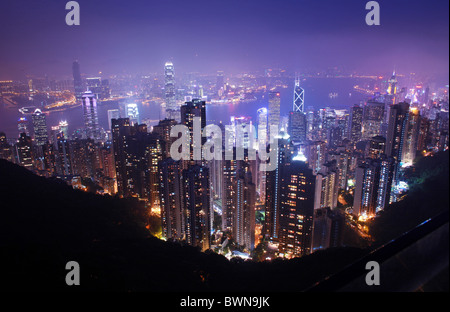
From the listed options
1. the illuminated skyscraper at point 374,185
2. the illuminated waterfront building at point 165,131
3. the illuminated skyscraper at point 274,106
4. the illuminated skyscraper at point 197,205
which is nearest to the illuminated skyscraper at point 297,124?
the illuminated skyscraper at point 274,106

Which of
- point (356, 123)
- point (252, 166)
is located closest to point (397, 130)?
point (356, 123)

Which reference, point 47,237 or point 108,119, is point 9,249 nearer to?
point 47,237

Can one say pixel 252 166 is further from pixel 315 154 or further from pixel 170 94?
pixel 170 94

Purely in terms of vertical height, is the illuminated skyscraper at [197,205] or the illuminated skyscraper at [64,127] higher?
the illuminated skyscraper at [64,127]

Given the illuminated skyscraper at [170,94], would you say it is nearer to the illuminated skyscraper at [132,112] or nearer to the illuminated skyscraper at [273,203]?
the illuminated skyscraper at [132,112]

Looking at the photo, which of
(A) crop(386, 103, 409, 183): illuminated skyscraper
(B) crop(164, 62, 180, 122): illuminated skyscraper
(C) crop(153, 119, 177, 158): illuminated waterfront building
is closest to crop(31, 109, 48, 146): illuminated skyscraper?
(C) crop(153, 119, 177, 158): illuminated waterfront building
